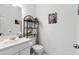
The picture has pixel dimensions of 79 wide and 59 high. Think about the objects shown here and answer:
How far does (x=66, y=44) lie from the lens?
2.12m

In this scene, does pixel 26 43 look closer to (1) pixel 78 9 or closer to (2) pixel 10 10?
(2) pixel 10 10

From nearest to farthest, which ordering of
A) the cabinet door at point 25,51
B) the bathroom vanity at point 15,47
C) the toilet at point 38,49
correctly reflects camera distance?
the bathroom vanity at point 15,47 < the cabinet door at point 25,51 < the toilet at point 38,49

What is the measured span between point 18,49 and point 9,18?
69cm

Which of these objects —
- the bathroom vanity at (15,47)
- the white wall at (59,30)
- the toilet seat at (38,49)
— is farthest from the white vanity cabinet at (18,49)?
the white wall at (59,30)

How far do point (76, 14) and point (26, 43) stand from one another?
3.80 feet

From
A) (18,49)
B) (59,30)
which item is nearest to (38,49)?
(18,49)

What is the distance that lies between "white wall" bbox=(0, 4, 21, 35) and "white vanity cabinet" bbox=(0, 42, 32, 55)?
1.24 feet

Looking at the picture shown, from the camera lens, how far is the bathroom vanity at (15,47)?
1.38 metres

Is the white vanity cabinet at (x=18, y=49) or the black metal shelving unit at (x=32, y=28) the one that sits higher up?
the black metal shelving unit at (x=32, y=28)

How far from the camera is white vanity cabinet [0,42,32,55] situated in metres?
1.39

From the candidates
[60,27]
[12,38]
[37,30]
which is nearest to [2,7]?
[12,38]

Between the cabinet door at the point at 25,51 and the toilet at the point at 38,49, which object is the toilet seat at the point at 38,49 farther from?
the cabinet door at the point at 25,51

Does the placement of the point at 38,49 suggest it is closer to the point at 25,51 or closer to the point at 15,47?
the point at 25,51

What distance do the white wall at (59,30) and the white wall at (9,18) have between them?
495 mm
